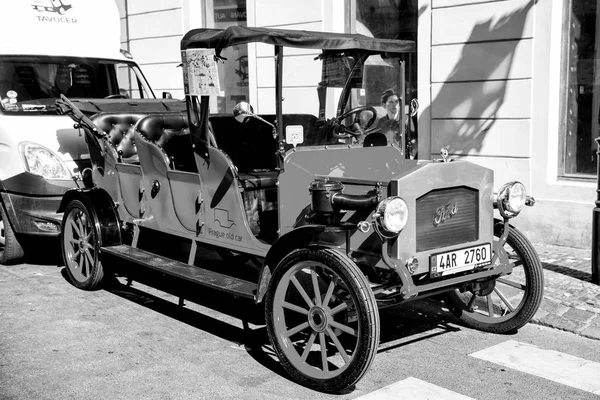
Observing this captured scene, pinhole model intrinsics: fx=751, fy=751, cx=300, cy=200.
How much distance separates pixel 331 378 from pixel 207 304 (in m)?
2.34

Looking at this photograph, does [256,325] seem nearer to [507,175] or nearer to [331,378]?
[331,378]

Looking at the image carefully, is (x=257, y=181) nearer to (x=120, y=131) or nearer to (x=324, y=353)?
(x=324, y=353)

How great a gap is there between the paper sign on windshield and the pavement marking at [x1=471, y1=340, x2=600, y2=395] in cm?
274

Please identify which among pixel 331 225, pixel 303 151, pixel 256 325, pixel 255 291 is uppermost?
pixel 303 151

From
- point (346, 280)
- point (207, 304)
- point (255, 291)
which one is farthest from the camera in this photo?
point (207, 304)

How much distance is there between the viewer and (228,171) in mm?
5695

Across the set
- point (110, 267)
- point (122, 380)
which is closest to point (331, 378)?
point (122, 380)

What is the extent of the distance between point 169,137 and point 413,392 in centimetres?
360

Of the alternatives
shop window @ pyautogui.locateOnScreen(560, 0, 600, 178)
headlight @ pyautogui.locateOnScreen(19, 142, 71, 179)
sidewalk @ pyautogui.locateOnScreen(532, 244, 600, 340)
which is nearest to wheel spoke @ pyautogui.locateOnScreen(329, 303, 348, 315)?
sidewalk @ pyautogui.locateOnScreen(532, 244, 600, 340)

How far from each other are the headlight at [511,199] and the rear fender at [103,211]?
3.48 metres

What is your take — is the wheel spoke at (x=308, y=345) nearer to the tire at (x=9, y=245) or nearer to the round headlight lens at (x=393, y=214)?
the round headlight lens at (x=393, y=214)

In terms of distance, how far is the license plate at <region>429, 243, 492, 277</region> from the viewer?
4852 mm

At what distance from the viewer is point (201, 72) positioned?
5715mm

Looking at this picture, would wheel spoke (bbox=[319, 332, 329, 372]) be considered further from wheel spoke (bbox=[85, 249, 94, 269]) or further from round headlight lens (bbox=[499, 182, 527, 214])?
wheel spoke (bbox=[85, 249, 94, 269])
